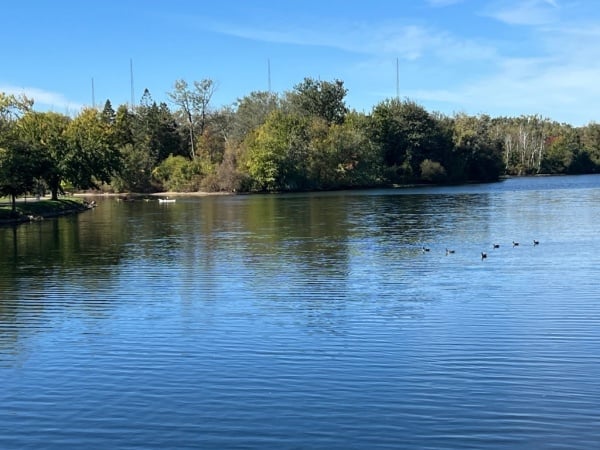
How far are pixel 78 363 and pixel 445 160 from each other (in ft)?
387

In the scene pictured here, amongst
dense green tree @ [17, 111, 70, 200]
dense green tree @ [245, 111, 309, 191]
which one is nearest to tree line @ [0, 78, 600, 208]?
dense green tree @ [245, 111, 309, 191]

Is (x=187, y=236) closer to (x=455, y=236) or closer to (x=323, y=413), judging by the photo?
(x=455, y=236)

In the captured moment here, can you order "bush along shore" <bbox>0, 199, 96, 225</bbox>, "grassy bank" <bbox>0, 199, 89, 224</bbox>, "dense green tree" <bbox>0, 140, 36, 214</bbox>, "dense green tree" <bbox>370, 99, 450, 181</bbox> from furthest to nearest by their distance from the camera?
"dense green tree" <bbox>370, 99, 450, 181</bbox>, "grassy bank" <bbox>0, 199, 89, 224</bbox>, "bush along shore" <bbox>0, 199, 96, 225</bbox>, "dense green tree" <bbox>0, 140, 36, 214</bbox>

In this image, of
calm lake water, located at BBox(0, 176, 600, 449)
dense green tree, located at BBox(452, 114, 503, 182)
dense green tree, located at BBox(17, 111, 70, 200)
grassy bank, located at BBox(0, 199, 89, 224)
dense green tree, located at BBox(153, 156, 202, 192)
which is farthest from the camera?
dense green tree, located at BBox(452, 114, 503, 182)

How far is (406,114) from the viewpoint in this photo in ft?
399

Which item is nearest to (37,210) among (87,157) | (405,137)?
(87,157)

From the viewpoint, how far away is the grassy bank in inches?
2108

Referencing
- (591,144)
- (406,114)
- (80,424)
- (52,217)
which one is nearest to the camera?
(80,424)

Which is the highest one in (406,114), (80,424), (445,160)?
(406,114)

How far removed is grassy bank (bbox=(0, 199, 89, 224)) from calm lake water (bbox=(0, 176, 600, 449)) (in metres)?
25.5

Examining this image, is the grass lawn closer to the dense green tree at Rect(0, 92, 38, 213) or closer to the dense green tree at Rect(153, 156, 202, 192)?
the dense green tree at Rect(0, 92, 38, 213)

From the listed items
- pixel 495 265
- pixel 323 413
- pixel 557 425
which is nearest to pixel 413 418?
pixel 323 413

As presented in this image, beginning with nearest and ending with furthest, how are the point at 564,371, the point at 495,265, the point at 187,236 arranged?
the point at 564,371 → the point at 495,265 → the point at 187,236

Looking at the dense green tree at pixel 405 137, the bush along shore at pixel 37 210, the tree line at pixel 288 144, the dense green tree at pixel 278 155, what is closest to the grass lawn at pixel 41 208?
the bush along shore at pixel 37 210
